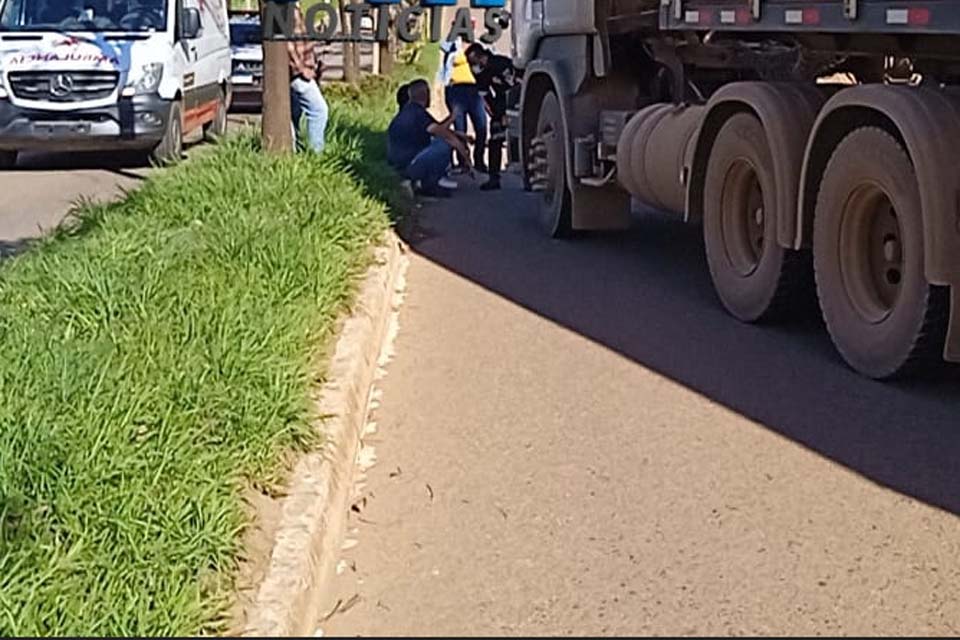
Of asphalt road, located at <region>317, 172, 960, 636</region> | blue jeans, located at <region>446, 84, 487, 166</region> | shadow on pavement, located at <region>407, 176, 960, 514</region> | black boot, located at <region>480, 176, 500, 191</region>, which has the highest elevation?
blue jeans, located at <region>446, 84, 487, 166</region>

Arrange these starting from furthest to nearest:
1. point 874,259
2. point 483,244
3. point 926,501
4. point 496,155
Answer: point 496,155 < point 483,244 < point 874,259 < point 926,501

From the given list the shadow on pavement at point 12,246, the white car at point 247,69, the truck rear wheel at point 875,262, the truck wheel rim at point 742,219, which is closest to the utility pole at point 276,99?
the shadow on pavement at point 12,246

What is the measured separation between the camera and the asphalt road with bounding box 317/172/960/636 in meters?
5.07

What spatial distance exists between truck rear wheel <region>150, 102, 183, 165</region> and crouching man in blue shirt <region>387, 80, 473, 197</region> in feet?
8.87

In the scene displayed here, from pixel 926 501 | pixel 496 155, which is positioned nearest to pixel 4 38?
pixel 496 155

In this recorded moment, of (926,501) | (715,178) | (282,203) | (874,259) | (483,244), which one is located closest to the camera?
(926,501)

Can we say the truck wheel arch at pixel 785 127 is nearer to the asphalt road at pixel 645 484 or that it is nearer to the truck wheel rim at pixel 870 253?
the truck wheel rim at pixel 870 253

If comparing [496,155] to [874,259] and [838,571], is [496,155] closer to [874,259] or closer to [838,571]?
[874,259]

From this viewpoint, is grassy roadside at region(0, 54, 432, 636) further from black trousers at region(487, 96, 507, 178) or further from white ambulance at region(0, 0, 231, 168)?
white ambulance at region(0, 0, 231, 168)

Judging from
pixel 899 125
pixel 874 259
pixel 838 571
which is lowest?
pixel 838 571

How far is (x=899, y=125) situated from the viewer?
287 inches

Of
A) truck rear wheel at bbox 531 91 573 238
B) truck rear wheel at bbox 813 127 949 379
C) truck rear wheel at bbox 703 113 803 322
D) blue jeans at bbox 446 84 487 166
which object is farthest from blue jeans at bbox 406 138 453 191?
truck rear wheel at bbox 813 127 949 379

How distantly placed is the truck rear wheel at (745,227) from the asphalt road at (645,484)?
22 centimetres

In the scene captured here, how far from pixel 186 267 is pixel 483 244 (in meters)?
4.33
